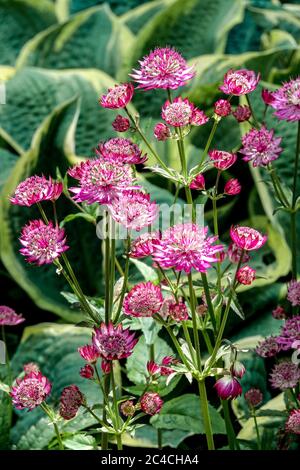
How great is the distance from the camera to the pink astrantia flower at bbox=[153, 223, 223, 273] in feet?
1.57

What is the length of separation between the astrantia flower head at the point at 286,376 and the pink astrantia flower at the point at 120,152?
0.20m

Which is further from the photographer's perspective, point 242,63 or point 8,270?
point 242,63

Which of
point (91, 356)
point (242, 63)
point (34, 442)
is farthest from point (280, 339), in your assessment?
point (242, 63)

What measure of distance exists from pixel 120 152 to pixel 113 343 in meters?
0.12

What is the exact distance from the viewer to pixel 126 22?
1458 mm

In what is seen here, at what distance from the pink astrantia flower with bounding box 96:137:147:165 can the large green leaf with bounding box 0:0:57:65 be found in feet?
3.21

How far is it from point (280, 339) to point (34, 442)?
0.29 meters

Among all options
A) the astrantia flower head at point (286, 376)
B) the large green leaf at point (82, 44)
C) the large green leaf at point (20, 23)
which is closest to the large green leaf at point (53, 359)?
the astrantia flower head at point (286, 376)

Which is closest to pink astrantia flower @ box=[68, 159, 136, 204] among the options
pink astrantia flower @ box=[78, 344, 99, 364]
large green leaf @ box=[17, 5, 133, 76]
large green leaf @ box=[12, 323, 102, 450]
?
pink astrantia flower @ box=[78, 344, 99, 364]

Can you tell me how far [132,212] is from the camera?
493mm

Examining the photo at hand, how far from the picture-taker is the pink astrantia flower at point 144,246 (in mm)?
501

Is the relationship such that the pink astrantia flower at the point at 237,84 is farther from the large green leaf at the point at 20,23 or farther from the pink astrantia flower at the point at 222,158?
the large green leaf at the point at 20,23

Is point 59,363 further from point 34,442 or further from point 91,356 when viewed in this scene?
point 91,356

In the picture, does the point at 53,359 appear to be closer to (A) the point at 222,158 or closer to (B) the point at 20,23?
(A) the point at 222,158
